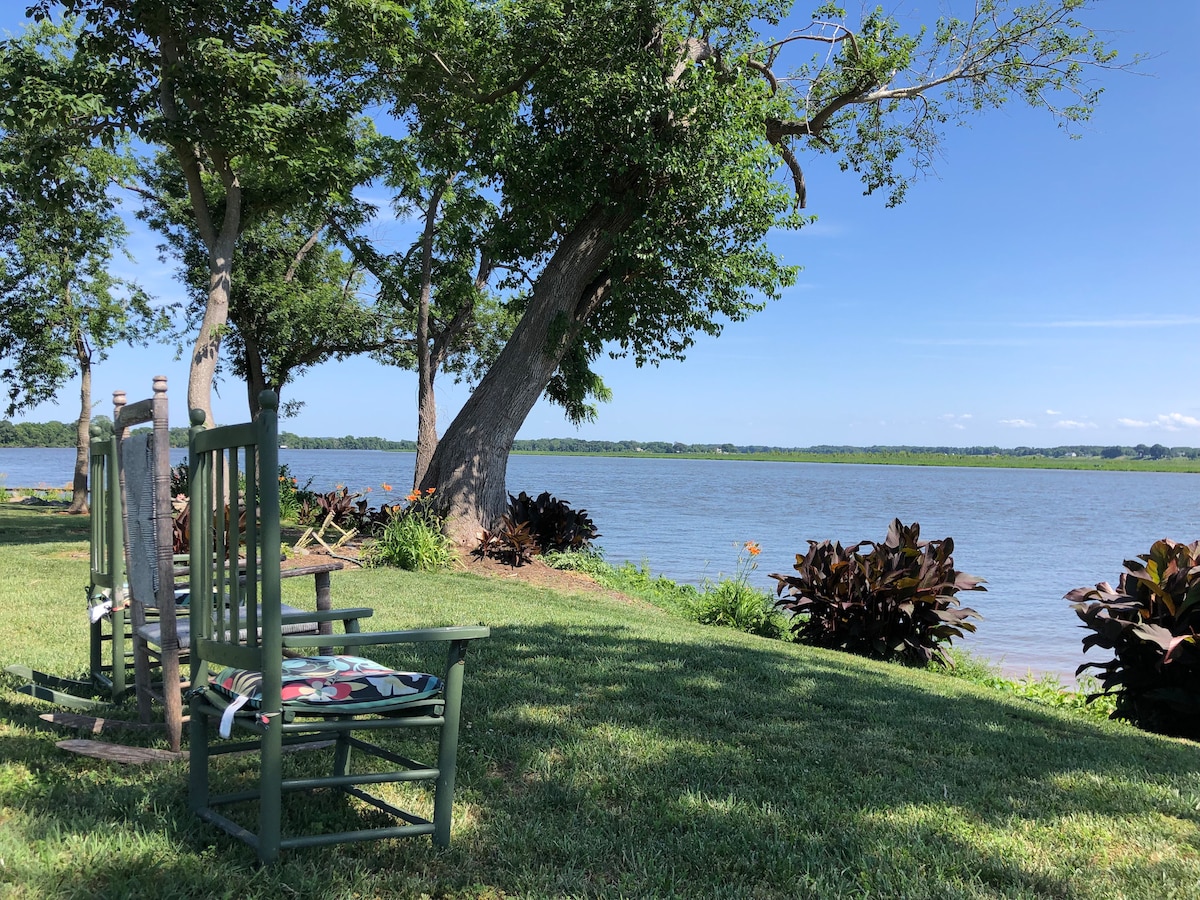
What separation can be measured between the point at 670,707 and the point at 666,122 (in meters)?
8.78

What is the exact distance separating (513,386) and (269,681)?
10.2 metres

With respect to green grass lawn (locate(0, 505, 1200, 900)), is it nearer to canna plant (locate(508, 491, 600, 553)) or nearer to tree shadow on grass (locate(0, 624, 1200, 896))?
tree shadow on grass (locate(0, 624, 1200, 896))

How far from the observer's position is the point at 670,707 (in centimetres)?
447

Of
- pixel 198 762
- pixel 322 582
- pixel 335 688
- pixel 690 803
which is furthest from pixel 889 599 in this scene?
pixel 198 762

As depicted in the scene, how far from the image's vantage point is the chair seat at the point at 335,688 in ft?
8.02

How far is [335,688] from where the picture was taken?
8.36 feet

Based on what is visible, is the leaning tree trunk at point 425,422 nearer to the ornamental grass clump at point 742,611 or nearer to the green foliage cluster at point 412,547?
the green foliage cluster at point 412,547

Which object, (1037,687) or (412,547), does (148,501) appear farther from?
(412,547)

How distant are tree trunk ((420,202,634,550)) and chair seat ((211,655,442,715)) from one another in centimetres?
952

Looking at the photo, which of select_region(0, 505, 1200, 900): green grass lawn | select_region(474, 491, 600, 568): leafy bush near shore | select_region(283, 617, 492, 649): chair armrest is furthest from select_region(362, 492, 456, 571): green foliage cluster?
select_region(283, 617, 492, 649): chair armrest

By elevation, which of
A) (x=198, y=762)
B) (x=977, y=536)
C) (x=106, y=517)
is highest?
(x=106, y=517)

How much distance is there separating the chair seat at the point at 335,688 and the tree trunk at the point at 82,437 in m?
18.6

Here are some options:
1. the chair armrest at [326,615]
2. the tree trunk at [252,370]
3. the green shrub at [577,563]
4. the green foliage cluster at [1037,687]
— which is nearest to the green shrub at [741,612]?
the green foliage cluster at [1037,687]

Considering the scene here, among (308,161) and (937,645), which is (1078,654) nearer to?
(937,645)
